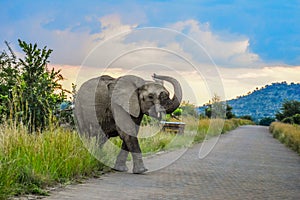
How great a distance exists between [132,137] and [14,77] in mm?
5414

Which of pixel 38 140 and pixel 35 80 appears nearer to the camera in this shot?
pixel 38 140

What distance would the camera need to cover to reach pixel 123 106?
509 inches

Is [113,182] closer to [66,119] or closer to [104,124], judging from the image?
[104,124]

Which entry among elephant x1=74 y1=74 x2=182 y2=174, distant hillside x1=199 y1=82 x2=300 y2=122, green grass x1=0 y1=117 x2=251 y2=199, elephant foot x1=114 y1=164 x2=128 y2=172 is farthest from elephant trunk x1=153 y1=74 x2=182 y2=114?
distant hillside x1=199 y1=82 x2=300 y2=122

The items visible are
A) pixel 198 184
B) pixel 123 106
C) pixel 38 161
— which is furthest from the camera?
pixel 123 106

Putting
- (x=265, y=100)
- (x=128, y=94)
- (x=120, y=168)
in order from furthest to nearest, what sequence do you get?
1. (x=265, y=100)
2. (x=120, y=168)
3. (x=128, y=94)

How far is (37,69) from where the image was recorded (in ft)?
55.7

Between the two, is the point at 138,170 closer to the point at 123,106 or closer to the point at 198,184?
the point at 123,106

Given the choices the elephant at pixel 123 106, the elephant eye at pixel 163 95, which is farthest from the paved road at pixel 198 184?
the elephant eye at pixel 163 95

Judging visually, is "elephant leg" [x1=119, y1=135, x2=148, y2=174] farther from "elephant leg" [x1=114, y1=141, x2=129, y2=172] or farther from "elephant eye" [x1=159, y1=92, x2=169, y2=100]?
"elephant eye" [x1=159, y1=92, x2=169, y2=100]

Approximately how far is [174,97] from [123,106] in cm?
127

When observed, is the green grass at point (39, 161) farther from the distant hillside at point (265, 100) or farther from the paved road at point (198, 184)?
the distant hillside at point (265, 100)

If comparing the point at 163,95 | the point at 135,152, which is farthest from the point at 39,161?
the point at 163,95

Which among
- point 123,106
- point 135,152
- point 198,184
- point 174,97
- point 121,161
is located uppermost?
point 174,97
